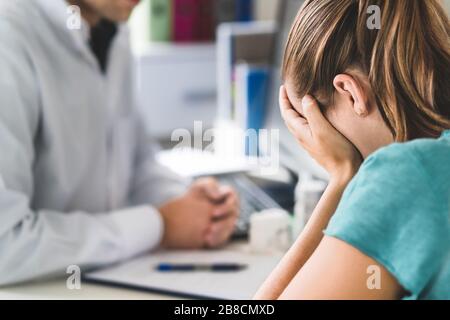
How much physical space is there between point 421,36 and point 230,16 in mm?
1600

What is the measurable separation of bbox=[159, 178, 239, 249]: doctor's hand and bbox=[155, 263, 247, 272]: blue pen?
4.1 inches

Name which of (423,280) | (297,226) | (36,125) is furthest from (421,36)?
(36,125)

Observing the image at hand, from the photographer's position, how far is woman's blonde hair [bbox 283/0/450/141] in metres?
0.52

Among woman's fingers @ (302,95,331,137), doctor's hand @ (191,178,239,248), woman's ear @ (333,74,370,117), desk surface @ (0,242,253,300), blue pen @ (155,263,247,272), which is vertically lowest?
desk surface @ (0,242,253,300)

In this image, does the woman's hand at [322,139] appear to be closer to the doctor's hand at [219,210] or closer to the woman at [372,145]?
the woman at [372,145]

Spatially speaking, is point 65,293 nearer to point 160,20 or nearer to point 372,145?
point 372,145

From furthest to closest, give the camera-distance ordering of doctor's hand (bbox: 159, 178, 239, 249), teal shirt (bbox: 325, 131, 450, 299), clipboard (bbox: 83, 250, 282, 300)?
doctor's hand (bbox: 159, 178, 239, 249) < clipboard (bbox: 83, 250, 282, 300) < teal shirt (bbox: 325, 131, 450, 299)

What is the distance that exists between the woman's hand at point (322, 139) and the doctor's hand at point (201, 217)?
491 mm

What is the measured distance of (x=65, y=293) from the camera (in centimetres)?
88

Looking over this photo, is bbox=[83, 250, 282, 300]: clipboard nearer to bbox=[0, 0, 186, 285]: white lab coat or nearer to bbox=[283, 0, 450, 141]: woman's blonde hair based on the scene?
bbox=[0, 0, 186, 285]: white lab coat

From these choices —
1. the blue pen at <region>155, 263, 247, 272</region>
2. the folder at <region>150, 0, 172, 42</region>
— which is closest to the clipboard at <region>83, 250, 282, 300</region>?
the blue pen at <region>155, 263, 247, 272</region>

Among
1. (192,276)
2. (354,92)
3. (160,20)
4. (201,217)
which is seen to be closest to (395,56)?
(354,92)

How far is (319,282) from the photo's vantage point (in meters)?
0.51

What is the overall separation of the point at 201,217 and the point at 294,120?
0.52 m
